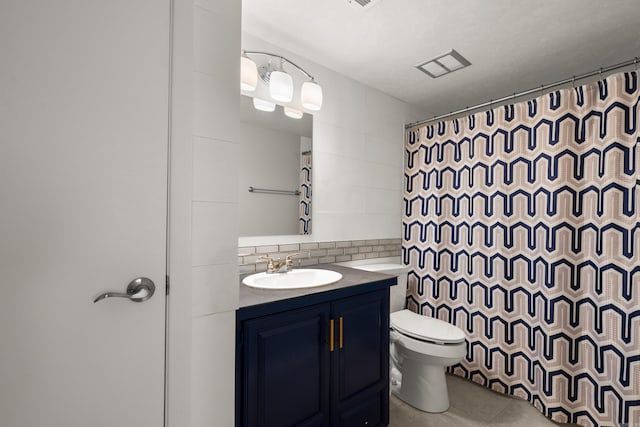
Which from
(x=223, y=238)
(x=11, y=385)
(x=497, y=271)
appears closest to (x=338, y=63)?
(x=223, y=238)

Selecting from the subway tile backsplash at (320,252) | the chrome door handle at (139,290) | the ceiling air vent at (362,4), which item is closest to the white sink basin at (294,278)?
the subway tile backsplash at (320,252)

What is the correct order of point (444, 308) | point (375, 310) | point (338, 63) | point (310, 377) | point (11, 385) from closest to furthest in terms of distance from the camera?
point (11, 385) < point (310, 377) < point (375, 310) < point (338, 63) < point (444, 308)

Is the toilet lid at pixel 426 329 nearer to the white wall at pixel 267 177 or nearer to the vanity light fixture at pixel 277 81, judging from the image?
the white wall at pixel 267 177

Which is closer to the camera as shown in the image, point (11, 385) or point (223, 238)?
point (11, 385)

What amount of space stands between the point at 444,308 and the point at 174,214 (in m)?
2.22

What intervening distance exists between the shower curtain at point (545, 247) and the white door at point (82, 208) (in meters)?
2.11

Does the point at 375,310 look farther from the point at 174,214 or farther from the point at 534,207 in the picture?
the point at 534,207

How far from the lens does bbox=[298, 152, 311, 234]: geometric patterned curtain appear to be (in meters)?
2.03

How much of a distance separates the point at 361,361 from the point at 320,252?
772 millimetres

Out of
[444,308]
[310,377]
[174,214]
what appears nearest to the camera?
[174,214]

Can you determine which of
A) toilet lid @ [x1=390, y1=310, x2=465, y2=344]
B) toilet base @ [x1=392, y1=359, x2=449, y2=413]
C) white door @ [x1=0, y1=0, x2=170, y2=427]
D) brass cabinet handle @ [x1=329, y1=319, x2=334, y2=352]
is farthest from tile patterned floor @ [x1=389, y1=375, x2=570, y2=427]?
white door @ [x1=0, y1=0, x2=170, y2=427]

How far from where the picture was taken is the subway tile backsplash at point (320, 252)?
1.76 meters

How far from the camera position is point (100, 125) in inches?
33.3

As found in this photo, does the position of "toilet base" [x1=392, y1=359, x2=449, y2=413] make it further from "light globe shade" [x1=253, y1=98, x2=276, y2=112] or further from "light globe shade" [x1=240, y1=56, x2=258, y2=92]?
"light globe shade" [x1=240, y1=56, x2=258, y2=92]
